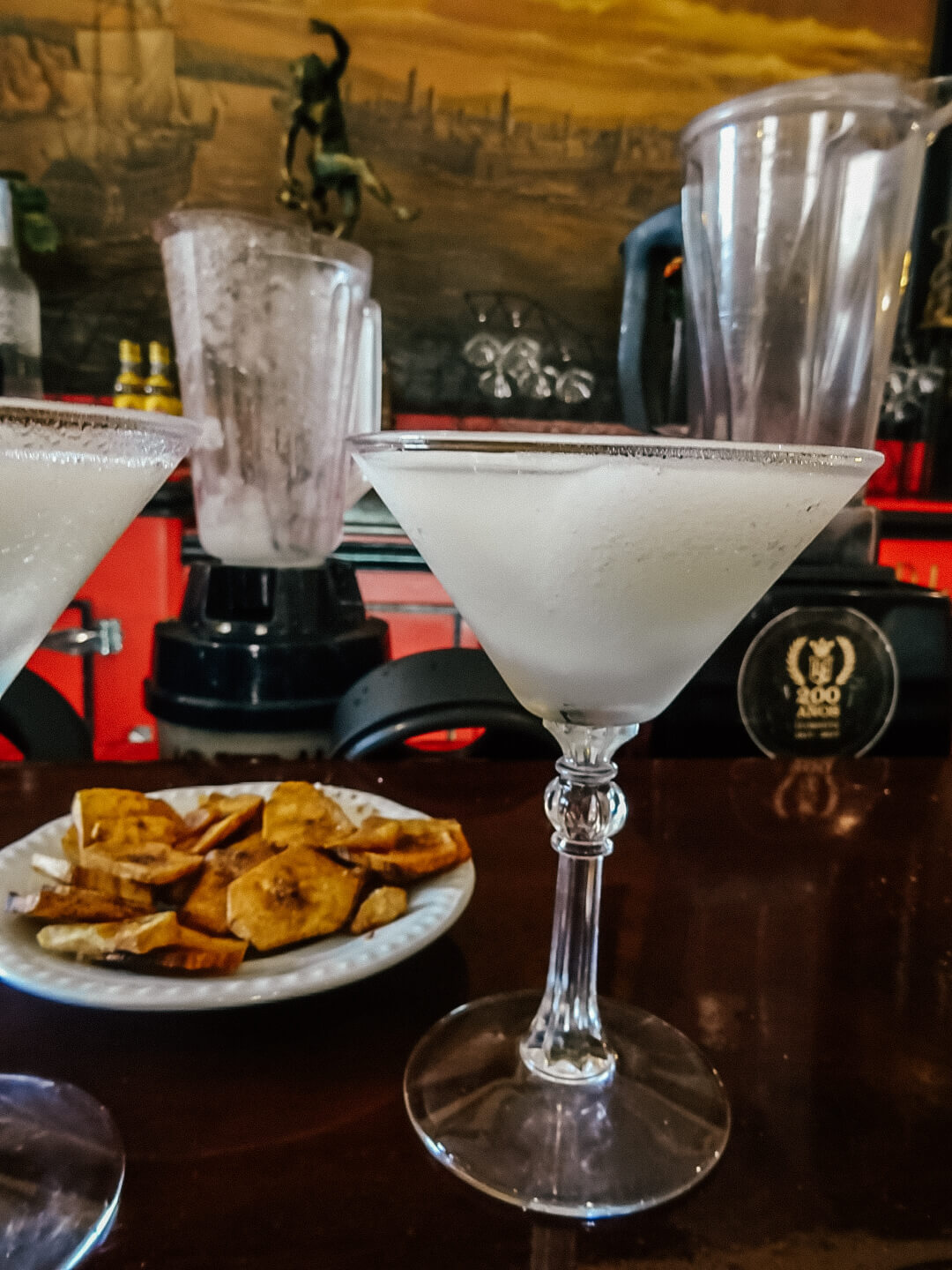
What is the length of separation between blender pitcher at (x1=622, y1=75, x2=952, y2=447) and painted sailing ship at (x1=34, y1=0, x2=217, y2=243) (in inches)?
70.8

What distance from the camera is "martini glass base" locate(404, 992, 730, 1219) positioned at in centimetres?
35

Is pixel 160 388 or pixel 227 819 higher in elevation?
pixel 160 388

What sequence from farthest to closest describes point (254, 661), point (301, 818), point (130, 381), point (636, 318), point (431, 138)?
point (431, 138)
point (130, 381)
point (636, 318)
point (254, 661)
point (301, 818)

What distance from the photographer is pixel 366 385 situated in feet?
3.35

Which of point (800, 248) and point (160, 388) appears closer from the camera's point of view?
point (800, 248)

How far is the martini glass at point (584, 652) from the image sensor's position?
33 centimetres

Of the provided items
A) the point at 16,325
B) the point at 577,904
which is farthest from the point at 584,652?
the point at 16,325

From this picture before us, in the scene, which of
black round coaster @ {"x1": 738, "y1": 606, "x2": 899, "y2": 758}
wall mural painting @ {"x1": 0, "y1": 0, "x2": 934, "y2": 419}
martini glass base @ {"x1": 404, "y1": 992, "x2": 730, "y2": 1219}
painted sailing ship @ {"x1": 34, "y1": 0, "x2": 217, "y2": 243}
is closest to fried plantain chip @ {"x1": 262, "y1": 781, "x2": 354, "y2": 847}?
martini glass base @ {"x1": 404, "y1": 992, "x2": 730, "y2": 1219}

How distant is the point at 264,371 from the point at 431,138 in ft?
5.82

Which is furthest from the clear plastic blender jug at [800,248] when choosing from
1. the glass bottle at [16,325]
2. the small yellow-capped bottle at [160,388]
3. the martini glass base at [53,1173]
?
the glass bottle at [16,325]

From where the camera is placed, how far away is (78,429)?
1.05 ft

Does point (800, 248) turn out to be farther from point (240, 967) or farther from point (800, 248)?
point (240, 967)

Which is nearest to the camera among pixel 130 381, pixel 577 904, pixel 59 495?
pixel 59 495

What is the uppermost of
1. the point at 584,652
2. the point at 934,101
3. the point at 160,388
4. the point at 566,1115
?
the point at 934,101
